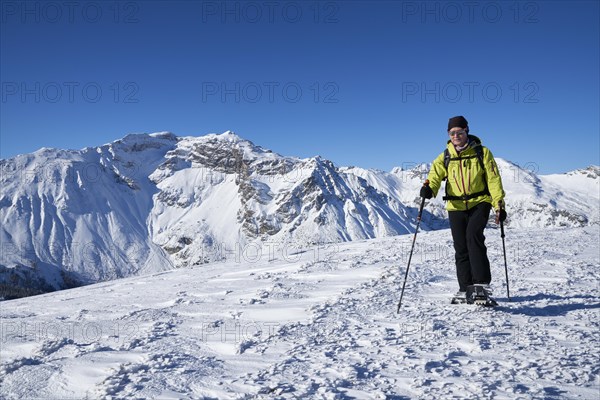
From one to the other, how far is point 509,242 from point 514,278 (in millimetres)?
7038

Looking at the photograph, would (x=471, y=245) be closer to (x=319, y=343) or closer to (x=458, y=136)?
(x=458, y=136)

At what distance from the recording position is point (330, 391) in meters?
3.87

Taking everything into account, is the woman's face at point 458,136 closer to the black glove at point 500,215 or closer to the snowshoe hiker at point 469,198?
the snowshoe hiker at point 469,198

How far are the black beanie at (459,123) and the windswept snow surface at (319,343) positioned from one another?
10.6ft

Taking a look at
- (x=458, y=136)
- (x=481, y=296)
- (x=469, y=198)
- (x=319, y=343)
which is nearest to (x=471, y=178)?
(x=469, y=198)

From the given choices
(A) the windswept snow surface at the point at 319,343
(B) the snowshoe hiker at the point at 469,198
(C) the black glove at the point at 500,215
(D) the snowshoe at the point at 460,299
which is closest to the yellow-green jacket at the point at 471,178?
(B) the snowshoe hiker at the point at 469,198

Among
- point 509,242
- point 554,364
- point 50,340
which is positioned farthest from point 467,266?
point 509,242

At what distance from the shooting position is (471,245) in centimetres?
710

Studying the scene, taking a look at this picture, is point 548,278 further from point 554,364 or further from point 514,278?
point 554,364

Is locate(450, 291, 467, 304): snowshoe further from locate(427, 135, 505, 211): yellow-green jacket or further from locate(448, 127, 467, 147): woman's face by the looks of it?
locate(448, 127, 467, 147): woman's face

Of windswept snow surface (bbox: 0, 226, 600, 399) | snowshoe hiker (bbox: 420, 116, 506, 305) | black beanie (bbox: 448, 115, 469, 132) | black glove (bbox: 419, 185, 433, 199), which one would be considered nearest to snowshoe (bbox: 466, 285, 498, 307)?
snowshoe hiker (bbox: 420, 116, 506, 305)

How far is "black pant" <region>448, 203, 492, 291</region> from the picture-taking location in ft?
22.8

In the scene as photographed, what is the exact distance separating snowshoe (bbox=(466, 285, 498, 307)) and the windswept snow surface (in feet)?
0.87

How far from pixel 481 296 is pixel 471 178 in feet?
6.84
